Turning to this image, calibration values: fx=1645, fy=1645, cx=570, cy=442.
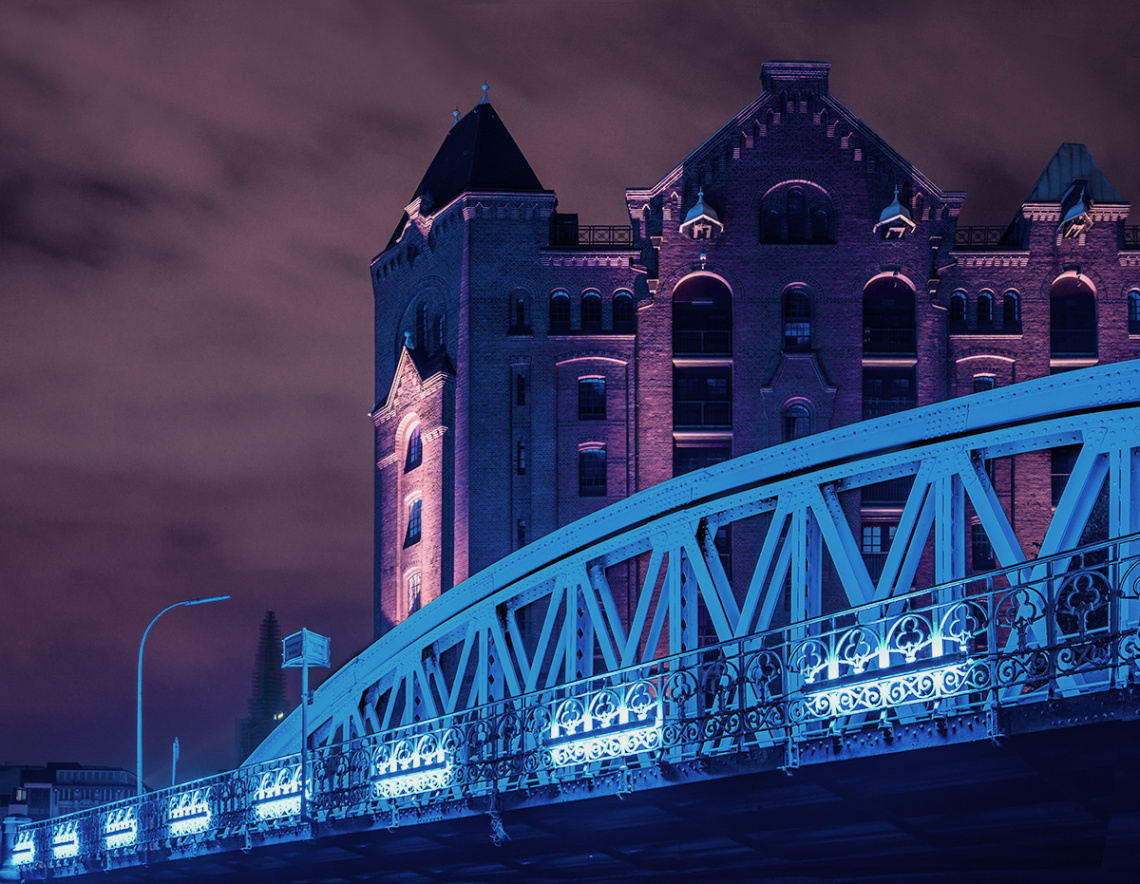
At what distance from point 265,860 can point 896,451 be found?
55.6 ft

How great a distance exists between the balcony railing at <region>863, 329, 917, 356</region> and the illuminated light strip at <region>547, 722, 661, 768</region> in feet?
129

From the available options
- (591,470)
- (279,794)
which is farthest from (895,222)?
(279,794)

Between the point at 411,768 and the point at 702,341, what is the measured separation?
3583 cm

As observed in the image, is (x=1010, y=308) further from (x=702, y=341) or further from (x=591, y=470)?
(x=591, y=470)

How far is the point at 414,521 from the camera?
62.1 m

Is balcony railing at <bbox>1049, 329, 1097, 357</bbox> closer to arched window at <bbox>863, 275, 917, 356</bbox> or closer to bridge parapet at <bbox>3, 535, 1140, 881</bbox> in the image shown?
arched window at <bbox>863, 275, 917, 356</bbox>

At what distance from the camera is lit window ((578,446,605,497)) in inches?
2317

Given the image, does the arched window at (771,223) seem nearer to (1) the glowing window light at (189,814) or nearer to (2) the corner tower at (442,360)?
(2) the corner tower at (442,360)

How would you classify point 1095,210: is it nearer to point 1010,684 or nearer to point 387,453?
point 387,453

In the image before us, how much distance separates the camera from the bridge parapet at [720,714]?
54.7ft

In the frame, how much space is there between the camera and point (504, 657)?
87.9 feet

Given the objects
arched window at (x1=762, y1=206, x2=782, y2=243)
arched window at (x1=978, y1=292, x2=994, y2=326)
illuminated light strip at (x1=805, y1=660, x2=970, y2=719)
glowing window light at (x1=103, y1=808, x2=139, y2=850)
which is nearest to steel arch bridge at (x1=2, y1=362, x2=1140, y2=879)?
illuminated light strip at (x1=805, y1=660, x2=970, y2=719)

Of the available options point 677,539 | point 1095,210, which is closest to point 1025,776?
point 677,539

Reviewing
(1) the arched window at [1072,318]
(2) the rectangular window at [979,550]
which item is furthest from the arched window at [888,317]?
(2) the rectangular window at [979,550]
